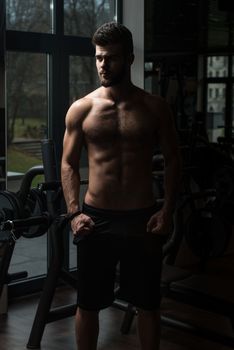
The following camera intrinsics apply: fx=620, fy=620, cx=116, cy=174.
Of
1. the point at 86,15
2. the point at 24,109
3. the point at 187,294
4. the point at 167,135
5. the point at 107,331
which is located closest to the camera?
the point at 167,135

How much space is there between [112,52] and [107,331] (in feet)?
5.66

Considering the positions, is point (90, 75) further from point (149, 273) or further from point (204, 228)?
point (149, 273)

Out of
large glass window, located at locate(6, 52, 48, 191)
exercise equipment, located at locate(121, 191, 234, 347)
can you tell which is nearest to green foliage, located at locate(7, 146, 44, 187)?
large glass window, located at locate(6, 52, 48, 191)

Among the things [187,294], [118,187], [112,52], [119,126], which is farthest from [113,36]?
[187,294]

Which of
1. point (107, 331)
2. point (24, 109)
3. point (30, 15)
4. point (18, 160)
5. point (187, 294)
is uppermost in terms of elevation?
point (30, 15)

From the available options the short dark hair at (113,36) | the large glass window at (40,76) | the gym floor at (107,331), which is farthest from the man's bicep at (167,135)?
the large glass window at (40,76)

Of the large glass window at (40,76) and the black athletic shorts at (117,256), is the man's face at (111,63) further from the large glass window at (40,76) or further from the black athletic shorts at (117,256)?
the large glass window at (40,76)

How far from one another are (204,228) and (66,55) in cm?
148

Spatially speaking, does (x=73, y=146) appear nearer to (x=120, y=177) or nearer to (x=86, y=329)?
(x=120, y=177)

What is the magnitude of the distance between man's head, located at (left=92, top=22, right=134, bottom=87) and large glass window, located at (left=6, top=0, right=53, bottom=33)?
1635 mm

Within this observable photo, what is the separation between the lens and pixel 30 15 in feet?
13.0

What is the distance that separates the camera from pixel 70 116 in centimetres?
244

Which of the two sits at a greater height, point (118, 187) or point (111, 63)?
point (111, 63)

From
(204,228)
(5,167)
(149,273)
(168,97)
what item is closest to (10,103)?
(5,167)
